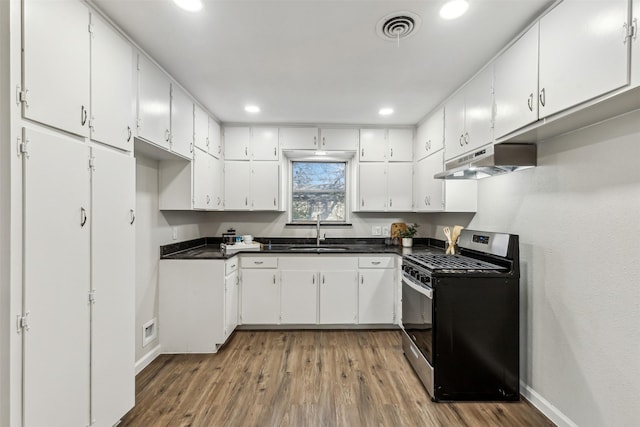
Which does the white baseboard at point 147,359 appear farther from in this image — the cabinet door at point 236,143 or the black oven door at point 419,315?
the black oven door at point 419,315

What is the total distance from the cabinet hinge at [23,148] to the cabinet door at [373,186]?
3079 millimetres

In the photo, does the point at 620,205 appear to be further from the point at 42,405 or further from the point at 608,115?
the point at 42,405

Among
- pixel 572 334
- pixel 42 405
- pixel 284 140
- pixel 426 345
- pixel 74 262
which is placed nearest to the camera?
pixel 42 405

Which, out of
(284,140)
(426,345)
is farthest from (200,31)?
(426,345)

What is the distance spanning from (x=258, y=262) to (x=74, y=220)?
2026 millimetres

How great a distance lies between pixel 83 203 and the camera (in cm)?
152

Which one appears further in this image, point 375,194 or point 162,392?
point 375,194

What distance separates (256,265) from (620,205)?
2.99 meters

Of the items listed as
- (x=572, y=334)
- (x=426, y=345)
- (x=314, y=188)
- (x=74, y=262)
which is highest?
(x=314, y=188)

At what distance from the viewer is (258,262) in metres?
3.36

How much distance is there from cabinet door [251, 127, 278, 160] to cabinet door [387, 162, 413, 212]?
149 centimetres

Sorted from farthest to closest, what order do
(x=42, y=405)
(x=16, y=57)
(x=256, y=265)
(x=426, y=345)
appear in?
(x=256, y=265), (x=426, y=345), (x=42, y=405), (x=16, y=57)

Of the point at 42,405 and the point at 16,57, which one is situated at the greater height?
the point at 16,57

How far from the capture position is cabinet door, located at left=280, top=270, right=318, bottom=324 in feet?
11.0
